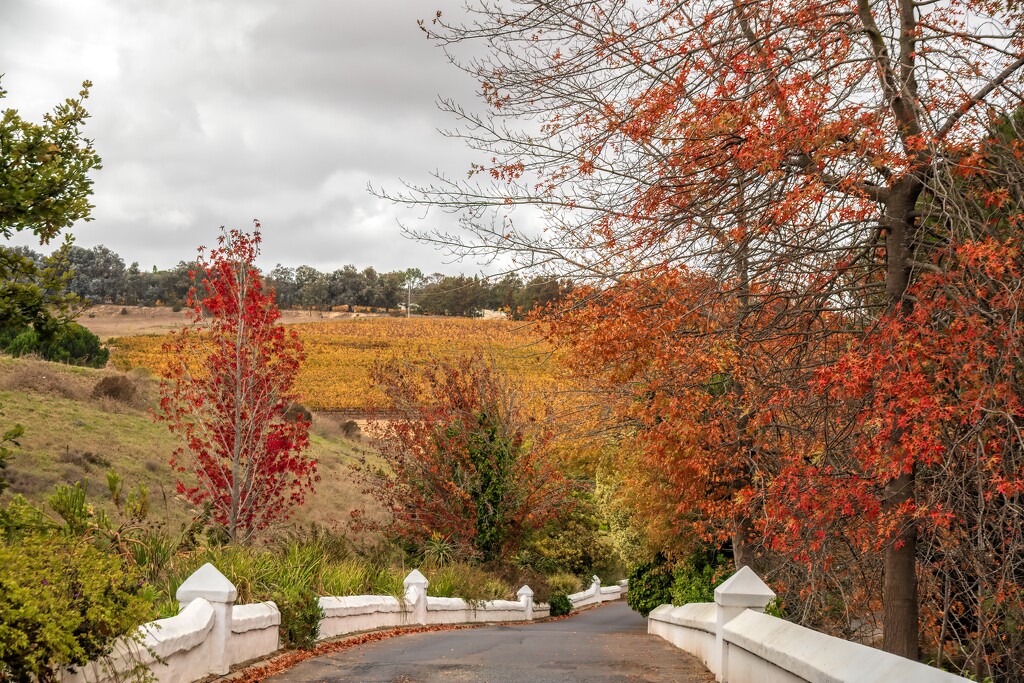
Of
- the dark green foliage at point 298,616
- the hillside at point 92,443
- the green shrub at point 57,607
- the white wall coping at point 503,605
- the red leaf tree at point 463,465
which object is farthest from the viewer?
the hillside at point 92,443

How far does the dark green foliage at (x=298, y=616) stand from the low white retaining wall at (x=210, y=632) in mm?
211

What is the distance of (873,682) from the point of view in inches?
246

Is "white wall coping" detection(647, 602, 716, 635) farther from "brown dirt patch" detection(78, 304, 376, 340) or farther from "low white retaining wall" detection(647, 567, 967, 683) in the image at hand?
"brown dirt patch" detection(78, 304, 376, 340)

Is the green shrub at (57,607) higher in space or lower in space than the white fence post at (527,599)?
higher

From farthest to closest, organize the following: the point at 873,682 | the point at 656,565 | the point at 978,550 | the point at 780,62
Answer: the point at 656,565
the point at 780,62
the point at 978,550
the point at 873,682

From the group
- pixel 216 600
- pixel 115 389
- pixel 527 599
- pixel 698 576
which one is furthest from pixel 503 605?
pixel 115 389

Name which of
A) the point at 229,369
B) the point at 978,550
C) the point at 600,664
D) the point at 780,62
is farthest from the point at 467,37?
the point at 229,369

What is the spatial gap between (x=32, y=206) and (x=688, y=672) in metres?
9.47

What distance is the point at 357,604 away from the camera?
15.5 meters

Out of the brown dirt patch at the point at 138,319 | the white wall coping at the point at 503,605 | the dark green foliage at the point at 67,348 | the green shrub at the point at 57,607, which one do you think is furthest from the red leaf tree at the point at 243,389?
the brown dirt patch at the point at 138,319

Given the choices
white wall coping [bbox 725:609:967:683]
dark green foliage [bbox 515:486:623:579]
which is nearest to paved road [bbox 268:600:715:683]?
white wall coping [bbox 725:609:967:683]

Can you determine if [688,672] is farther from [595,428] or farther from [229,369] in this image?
[229,369]

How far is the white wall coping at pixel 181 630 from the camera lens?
8406mm

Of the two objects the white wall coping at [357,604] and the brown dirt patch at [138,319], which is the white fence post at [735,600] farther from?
the brown dirt patch at [138,319]
